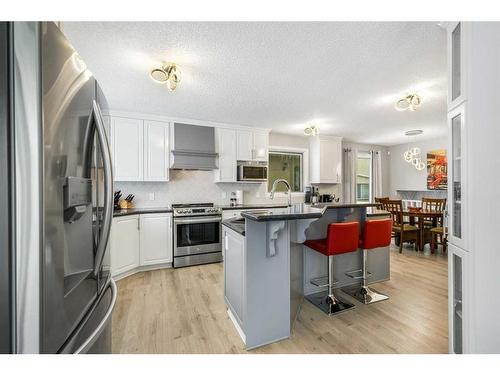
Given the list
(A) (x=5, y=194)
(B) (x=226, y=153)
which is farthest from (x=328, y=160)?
(A) (x=5, y=194)

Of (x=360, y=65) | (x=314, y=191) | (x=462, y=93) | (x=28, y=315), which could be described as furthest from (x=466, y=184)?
(x=314, y=191)

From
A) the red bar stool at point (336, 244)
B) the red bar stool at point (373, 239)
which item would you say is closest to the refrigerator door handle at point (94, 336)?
the red bar stool at point (336, 244)

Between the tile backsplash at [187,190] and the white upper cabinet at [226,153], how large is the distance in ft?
1.05

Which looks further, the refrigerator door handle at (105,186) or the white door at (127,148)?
the white door at (127,148)

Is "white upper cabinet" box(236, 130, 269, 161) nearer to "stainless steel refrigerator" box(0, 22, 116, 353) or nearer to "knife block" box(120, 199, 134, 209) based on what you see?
"knife block" box(120, 199, 134, 209)

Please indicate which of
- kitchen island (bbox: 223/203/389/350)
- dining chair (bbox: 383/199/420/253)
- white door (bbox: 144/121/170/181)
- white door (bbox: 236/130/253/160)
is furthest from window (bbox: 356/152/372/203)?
white door (bbox: 144/121/170/181)

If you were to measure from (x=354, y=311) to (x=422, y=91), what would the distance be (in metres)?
2.79

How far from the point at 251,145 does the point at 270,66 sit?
85.8 inches

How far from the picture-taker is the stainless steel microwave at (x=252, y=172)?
418 cm

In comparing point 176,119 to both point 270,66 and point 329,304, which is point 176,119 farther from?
point 329,304

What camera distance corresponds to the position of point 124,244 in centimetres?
309

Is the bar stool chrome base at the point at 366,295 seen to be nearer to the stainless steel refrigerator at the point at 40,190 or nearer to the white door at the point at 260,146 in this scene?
the stainless steel refrigerator at the point at 40,190

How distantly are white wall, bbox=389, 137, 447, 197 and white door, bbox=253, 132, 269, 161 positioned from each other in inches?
174

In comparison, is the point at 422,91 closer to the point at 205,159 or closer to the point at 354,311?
the point at 354,311
